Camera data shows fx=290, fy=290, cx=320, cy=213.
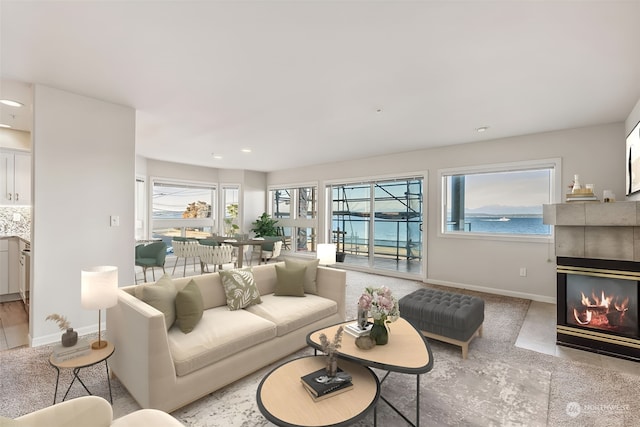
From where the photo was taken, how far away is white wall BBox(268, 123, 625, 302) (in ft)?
13.2

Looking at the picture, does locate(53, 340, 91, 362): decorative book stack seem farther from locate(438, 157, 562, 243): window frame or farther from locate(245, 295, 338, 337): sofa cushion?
locate(438, 157, 562, 243): window frame

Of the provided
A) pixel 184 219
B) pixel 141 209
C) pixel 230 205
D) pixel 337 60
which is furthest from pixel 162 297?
pixel 230 205

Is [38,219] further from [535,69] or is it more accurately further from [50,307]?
[535,69]

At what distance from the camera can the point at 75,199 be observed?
123 inches

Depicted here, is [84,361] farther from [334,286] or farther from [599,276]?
[599,276]

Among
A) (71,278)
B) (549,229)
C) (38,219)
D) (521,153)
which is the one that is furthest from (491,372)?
(38,219)

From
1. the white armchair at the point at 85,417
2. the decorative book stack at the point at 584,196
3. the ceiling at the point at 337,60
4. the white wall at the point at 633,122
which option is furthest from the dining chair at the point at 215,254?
the white wall at the point at 633,122

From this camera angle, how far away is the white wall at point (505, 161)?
404 centimetres

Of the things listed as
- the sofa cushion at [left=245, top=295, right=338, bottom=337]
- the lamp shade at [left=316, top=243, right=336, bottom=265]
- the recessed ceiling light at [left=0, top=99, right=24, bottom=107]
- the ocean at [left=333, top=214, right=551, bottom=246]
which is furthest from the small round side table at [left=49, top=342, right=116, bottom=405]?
the ocean at [left=333, top=214, right=551, bottom=246]

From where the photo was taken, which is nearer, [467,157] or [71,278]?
[71,278]

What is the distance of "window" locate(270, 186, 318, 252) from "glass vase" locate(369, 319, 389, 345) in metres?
5.65

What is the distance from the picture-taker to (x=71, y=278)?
3.09 meters

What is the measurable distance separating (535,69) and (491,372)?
8.70ft

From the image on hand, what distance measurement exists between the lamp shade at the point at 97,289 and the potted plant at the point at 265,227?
20.1 ft
